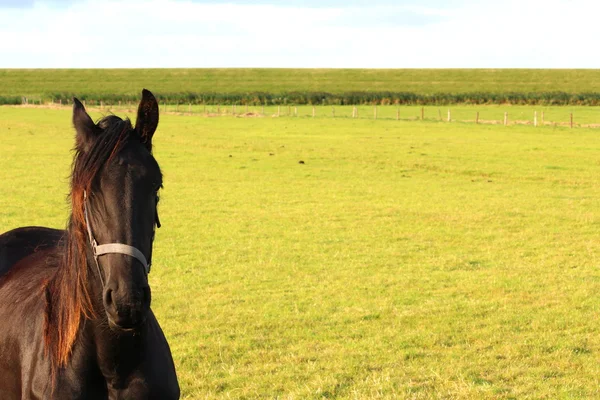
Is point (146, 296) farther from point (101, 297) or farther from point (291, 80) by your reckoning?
point (291, 80)

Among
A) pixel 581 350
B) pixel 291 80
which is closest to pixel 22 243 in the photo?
pixel 581 350

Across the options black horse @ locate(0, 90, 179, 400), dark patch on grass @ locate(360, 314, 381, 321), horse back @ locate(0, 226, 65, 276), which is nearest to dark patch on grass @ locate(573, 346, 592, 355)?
dark patch on grass @ locate(360, 314, 381, 321)

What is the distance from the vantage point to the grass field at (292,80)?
11412 cm

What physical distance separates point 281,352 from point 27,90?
114 meters

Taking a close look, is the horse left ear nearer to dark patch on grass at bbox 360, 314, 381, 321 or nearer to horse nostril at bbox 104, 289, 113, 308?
horse nostril at bbox 104, 289, 113, 308

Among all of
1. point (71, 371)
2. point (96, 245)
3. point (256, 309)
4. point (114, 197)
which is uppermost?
point (114, 197)

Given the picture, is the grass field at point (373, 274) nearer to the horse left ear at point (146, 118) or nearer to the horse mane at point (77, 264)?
the horse mane at point (77, 264)

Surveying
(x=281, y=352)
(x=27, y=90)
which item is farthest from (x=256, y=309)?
(x=27, y=90)

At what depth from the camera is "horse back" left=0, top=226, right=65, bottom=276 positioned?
5480 millimetres

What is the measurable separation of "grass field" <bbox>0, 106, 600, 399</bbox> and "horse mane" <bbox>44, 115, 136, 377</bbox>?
2.75 m

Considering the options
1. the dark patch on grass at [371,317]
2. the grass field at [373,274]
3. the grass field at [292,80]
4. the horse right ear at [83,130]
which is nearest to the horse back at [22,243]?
the grass field at [373,274]

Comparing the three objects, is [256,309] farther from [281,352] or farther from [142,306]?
[142,306]

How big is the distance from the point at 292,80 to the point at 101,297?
129080 millimetres

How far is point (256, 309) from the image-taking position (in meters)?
9.03
